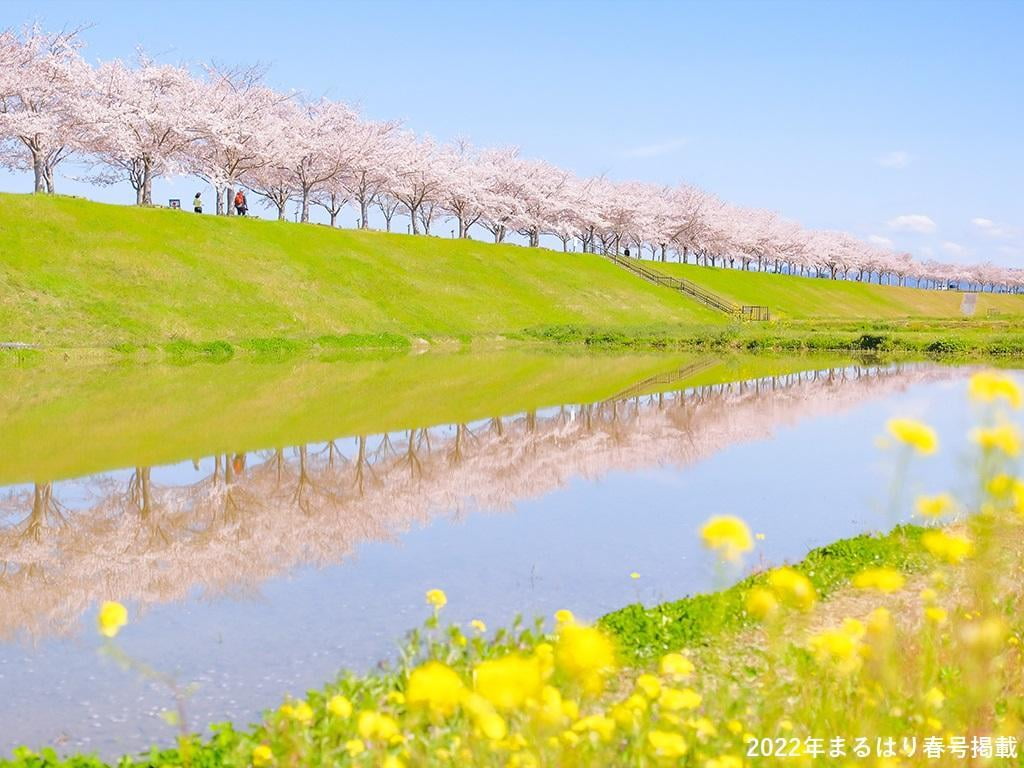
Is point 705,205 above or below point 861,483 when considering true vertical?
above

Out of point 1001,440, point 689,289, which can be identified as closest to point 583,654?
point 1001,440

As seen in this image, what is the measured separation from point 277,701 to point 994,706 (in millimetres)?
4463

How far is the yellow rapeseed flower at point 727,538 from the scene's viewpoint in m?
3.54

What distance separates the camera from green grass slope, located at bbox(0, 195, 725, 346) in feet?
119

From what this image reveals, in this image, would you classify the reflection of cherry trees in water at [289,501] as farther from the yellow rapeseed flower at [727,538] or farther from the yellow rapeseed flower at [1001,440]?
the yellow rapeseed flower at [1001,440]

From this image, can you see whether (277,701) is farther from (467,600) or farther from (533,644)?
(467,600)

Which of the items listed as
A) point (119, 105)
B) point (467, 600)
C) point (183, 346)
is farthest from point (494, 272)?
point (467, 600)

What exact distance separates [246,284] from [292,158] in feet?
68.2

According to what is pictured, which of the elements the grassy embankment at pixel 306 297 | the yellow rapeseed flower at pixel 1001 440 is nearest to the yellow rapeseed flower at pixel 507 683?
the yellow rapeseed flower at pixel 1001 440

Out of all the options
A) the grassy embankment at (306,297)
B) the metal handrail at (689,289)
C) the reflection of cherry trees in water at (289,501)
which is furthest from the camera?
the metal handrail at (689,289)

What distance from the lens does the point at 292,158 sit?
62.7 meters

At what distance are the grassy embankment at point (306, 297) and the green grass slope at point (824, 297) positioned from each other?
2008 centimetres

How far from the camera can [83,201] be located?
47.2 meters

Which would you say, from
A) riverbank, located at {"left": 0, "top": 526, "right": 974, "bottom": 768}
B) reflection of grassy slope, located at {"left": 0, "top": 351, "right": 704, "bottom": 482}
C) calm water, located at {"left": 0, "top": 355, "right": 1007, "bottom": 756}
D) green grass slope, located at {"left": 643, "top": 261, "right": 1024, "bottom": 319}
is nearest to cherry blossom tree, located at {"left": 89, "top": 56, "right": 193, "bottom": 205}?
reflection of grassy slope, located at {"left": 0, "top": 351, "right": 704, "bottom": 482}
